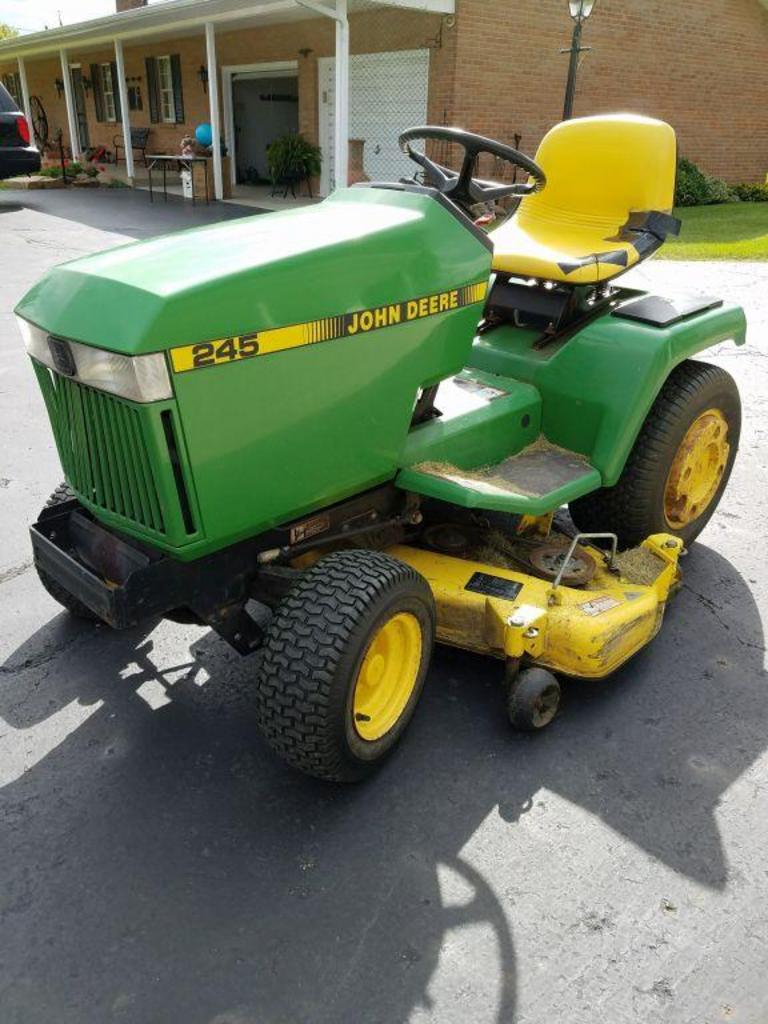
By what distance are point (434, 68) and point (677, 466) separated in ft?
38.6

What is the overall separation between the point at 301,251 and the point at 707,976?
1.95 meters

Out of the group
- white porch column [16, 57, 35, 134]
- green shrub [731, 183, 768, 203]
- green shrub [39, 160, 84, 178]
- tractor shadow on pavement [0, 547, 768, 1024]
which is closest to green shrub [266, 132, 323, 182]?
green shrub [39, 160, 84, 178]

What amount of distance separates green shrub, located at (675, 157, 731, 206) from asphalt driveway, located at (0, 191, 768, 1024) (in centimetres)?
1416

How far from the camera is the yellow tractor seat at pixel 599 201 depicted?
11.0ft

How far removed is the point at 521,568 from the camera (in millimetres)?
3090

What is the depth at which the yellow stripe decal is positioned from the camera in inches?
77.8

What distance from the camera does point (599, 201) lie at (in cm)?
366

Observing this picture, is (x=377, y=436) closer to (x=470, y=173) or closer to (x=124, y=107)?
(x=470, y=173)

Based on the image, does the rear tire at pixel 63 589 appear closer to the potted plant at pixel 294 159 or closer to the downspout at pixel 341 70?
the downspout at pixel 341 70

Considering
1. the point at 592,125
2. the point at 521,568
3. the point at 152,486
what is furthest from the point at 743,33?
the point at 152,486

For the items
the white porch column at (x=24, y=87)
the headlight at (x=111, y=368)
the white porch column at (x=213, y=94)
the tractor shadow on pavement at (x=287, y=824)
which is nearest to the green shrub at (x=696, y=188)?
the white porch column at (x=213, y=94)

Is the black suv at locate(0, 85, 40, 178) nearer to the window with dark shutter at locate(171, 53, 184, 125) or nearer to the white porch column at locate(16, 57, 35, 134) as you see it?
the window with dark shutter at locate(171, 53, 184, 125)

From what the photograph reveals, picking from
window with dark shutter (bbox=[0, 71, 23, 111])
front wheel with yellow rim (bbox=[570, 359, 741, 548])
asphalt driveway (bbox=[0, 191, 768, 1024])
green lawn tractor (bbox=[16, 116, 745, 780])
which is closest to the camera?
asphalt driveway (bbox=[0, 191, 768, 1024])

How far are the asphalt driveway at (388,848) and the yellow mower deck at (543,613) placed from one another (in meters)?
0.19
